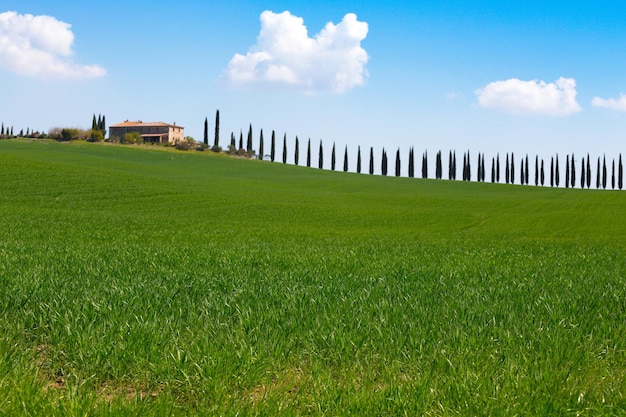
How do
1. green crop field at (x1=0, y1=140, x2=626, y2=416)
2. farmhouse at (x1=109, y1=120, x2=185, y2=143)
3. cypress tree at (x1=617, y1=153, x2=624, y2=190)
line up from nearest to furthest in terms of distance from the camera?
1. green crop field at (x1=0, y1=140, x2=626, y2=416)
2. cypress tree at (x1=617, y1=153, x2=624, y2=190)
3. farmhouse at (x1=109, y1=120, x2=185, y2=143)

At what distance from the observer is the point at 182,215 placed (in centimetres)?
4425

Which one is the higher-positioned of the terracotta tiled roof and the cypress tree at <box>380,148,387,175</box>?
the terracotta tiled roof

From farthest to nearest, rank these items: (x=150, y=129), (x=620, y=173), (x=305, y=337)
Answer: (x=150, y=129), (x=620, y=173), (x=305, y=337)

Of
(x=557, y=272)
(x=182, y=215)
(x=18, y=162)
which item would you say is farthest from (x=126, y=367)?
(x=18, y=162)

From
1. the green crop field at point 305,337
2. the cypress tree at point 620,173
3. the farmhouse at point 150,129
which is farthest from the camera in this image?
the farmhouse at point 150,129

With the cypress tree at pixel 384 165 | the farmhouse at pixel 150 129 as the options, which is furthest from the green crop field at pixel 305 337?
the farmhouse at pixel 150 129

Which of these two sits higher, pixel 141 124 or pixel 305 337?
pixel 141 124

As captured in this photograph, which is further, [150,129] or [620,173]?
[150,129]

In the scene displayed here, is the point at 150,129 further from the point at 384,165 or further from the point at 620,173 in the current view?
the point at 620,173

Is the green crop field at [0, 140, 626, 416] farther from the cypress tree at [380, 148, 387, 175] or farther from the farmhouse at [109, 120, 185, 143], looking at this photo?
the farmhouse at [109, 120, 185, 143]

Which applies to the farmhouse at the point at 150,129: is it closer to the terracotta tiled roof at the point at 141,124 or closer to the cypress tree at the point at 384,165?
the terracotta tiled roof at the point at 141,124

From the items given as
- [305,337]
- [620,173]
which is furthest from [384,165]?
[305,337]

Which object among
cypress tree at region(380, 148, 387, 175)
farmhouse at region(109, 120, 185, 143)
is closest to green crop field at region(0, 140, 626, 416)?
cypress tree at region(380, 148, 387, 175)

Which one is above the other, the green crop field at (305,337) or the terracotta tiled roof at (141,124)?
the terracotta tiled roof at (141,124)
